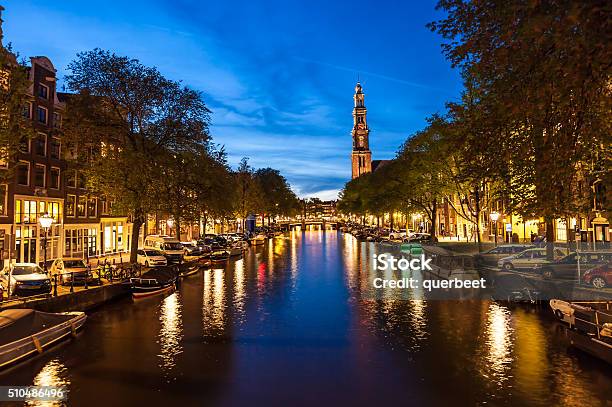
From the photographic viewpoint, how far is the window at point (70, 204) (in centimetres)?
5278

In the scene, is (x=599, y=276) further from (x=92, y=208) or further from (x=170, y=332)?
(x=92, y=208)

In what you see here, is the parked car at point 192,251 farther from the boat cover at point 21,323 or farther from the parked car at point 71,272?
the boat cover at point 21,323

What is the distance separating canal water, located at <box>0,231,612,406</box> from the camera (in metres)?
15.3

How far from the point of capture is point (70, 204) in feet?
175

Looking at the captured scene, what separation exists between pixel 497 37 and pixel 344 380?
12.1 m

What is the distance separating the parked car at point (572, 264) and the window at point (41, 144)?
46196 mm

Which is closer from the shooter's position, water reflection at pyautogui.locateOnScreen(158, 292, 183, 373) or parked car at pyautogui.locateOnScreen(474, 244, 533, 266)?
water reflection at pyautogui.locateOnScreen(158, 292, 183, 373)

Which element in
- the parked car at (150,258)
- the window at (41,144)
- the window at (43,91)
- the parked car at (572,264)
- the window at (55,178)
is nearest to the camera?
the parked car at (572,264)

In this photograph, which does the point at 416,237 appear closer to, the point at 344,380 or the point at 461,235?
the point at 461,235

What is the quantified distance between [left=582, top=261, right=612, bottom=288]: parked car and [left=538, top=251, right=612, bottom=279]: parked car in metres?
0.83

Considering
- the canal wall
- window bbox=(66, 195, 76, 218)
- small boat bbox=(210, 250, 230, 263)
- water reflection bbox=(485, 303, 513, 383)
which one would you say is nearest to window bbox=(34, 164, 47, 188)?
window bbox=(66, 195, 76, 218)

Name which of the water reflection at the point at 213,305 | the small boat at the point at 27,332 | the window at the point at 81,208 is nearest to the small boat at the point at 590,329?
the water reflection at the point at 213,305

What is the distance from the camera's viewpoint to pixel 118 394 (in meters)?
15.3

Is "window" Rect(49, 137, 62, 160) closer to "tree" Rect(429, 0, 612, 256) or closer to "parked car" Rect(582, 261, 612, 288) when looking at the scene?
"tree" Rect(429, 0, 612, 256)
